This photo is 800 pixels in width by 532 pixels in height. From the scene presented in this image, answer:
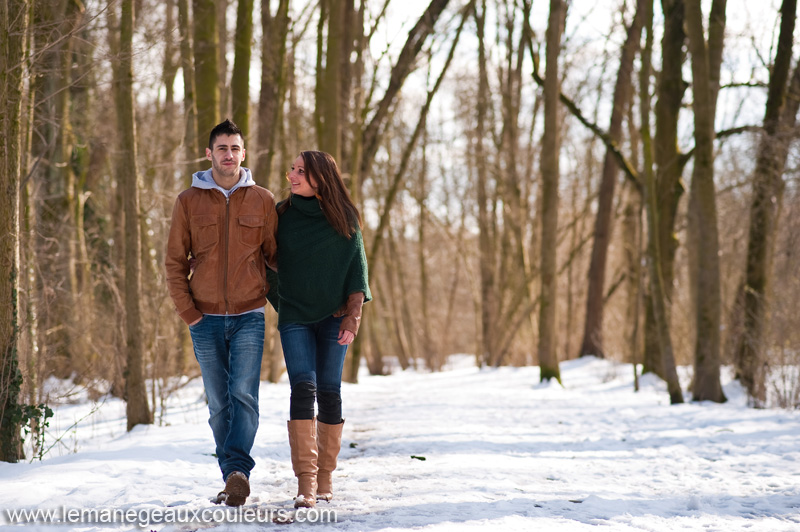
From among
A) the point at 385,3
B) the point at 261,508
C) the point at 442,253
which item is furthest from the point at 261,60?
the point at 442,253

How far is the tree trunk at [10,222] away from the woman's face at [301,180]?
2.03 m

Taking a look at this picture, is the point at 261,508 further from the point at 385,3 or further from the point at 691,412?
the point at 385,3

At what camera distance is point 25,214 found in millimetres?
6414

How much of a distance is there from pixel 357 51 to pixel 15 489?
561 inches

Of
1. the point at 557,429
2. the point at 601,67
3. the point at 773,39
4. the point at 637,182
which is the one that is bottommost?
the point at 557,429

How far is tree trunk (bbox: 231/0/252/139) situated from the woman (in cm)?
584

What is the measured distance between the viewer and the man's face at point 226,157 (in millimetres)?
4215

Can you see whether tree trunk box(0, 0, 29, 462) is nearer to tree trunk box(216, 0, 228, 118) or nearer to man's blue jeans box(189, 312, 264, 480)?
man's blue jeans box(189, 312, 264, 480)

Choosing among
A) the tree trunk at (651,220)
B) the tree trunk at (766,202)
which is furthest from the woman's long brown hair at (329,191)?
the tree trunk at (651,220)

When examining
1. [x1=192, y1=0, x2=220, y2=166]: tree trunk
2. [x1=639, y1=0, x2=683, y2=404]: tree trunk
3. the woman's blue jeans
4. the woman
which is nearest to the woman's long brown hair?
the woman

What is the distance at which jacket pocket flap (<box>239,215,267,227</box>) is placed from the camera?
13.8 feet

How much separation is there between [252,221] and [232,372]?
0.83 meters

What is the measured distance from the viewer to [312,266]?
436cm

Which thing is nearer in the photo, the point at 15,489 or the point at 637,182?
the point at 15,489
